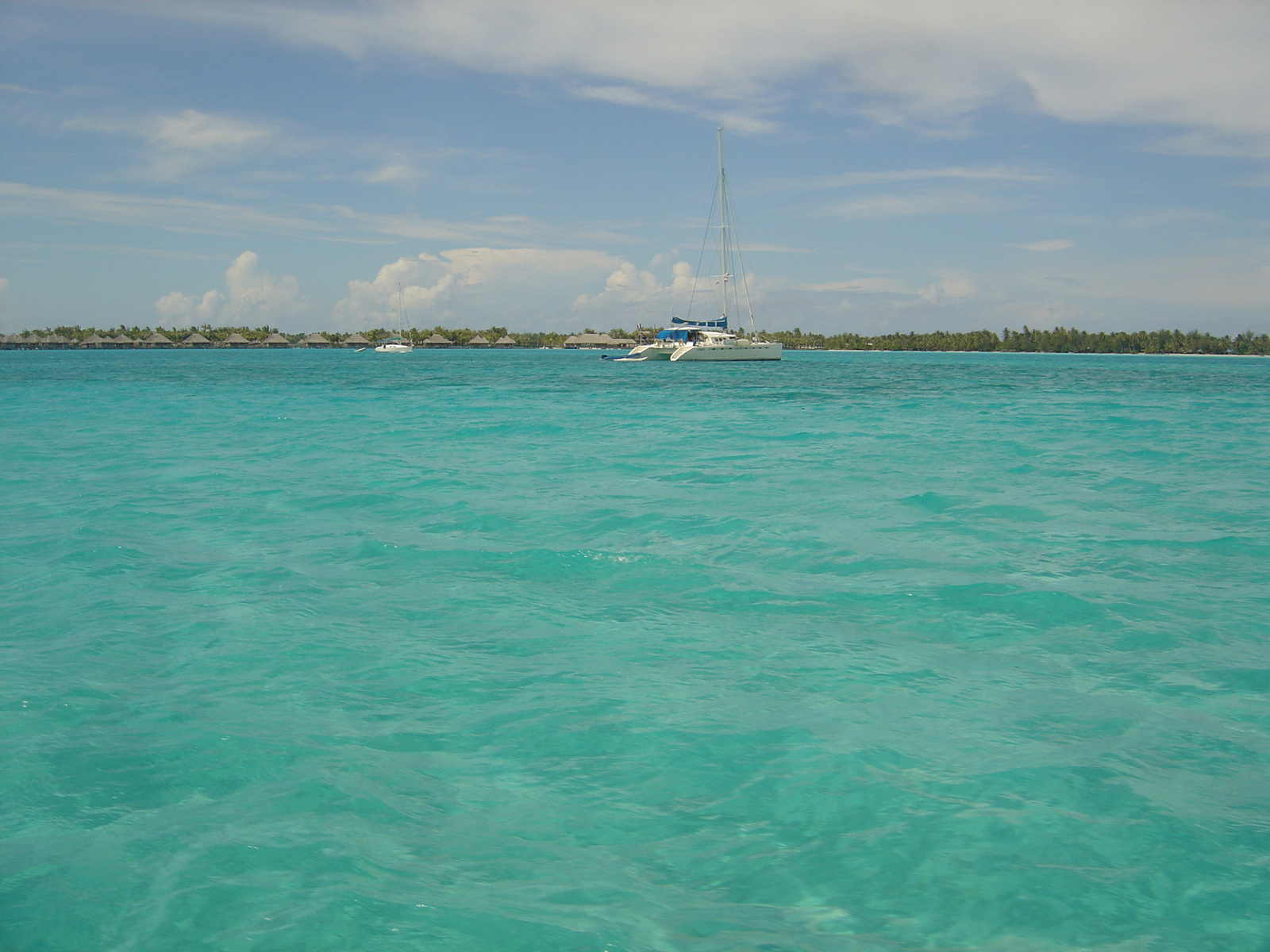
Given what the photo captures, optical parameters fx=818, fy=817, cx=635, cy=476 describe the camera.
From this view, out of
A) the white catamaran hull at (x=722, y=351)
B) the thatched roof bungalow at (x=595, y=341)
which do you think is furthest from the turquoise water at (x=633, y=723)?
the thatched roof bungalow at (x=595, y=341)

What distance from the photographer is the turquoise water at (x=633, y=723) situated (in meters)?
2.79

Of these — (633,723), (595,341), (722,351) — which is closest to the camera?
(633,723)

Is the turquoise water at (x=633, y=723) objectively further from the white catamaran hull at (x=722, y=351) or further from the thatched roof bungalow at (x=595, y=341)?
the thatched roof bungalow at (x=595, y=341)

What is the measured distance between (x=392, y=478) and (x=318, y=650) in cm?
711

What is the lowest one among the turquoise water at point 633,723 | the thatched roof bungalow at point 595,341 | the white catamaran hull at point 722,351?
the turquoise water at point 633,723

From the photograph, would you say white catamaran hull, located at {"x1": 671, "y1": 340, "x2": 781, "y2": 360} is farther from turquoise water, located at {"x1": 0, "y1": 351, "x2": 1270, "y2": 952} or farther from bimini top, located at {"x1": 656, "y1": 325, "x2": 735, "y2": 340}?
turquoise water, located at {"x1": 0, "y1": 351, "x2": 1270, "y2": 952}

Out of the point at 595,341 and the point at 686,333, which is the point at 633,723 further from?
the point at 595,341

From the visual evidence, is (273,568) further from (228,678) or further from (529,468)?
(529,468)

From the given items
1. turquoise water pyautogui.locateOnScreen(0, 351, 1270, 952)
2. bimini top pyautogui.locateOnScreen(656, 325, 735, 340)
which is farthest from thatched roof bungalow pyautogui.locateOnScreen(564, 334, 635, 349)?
turquoise water pyautogui.locateOnScreen(0, 351, 1270, 952)

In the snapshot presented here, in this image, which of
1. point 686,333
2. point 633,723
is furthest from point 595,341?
point 633,723

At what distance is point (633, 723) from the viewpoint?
163 inches

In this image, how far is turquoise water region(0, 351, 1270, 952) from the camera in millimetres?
2789

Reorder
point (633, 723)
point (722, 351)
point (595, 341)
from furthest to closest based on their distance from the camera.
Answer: point (595, 341)
point (722, 351)
point (633, 723)

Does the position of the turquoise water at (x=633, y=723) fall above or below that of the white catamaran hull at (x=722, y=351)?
below
